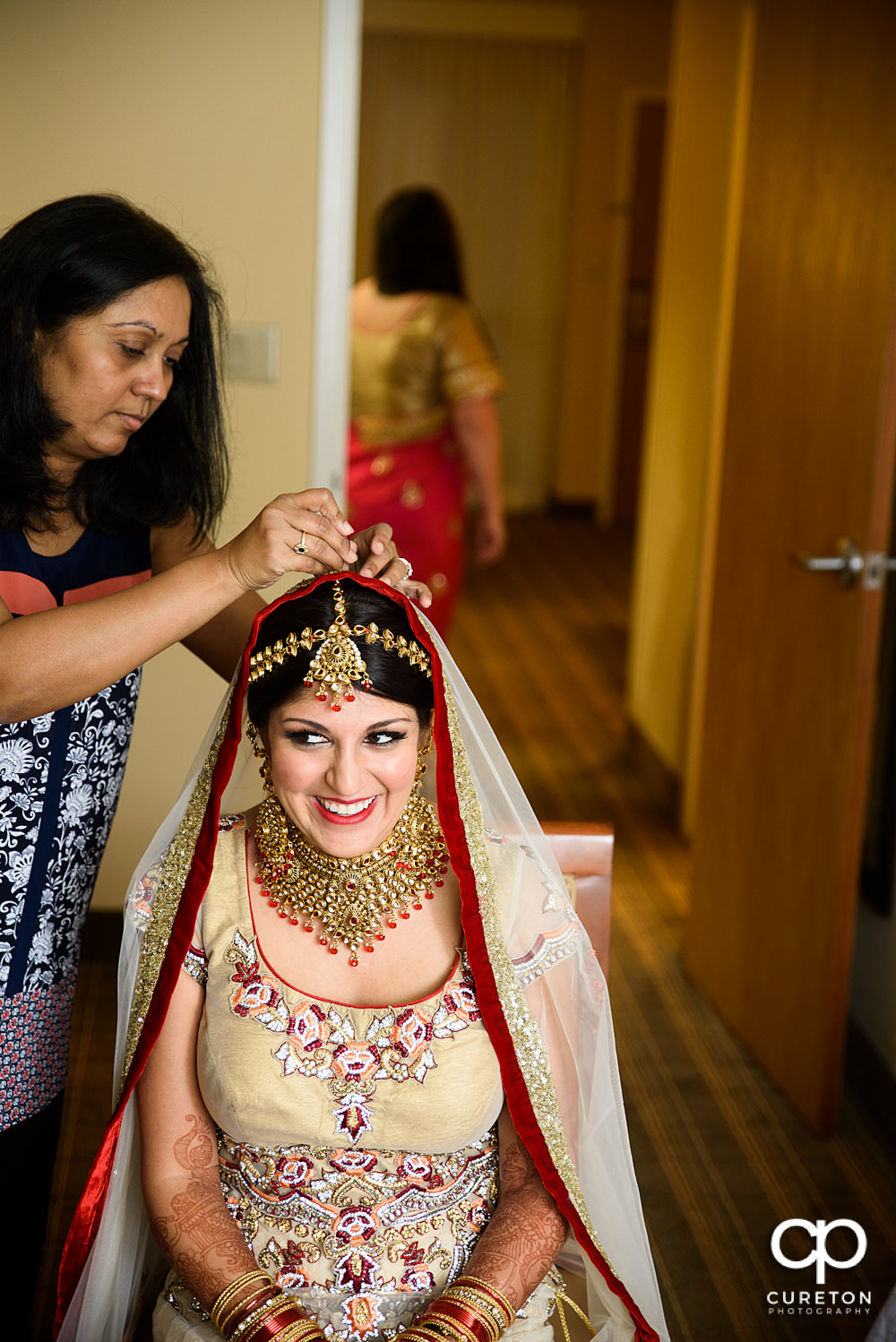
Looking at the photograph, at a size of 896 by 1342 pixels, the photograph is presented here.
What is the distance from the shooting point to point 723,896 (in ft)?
9.91

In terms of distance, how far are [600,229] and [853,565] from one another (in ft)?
22.1

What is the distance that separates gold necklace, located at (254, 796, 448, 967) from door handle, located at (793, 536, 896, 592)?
1215mm

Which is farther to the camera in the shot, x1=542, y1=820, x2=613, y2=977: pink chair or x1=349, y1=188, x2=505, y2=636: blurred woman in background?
x1=349, y1=188, x2=505, y2=636: blurred woman in background

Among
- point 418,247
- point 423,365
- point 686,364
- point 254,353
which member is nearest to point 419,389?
point 423,365

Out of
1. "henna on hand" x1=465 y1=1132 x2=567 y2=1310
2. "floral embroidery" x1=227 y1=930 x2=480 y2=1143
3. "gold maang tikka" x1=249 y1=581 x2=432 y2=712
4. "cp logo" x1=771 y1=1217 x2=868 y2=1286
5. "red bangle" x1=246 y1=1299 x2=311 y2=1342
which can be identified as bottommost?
"cp logo" x1=771 y1=1217 x2=868 y2=1286

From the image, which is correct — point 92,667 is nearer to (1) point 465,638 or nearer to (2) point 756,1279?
(2) point 756,1279

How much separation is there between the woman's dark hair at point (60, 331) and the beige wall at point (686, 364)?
235 centimetres

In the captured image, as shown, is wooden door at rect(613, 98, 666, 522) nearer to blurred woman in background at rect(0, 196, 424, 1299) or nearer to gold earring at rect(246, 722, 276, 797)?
blurred woman in background at rect(0, 196, 424, 1299)

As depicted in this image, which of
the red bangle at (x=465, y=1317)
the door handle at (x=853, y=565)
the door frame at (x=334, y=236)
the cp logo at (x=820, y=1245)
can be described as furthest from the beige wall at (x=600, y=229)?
the red bangle at (x=465, y=1317)

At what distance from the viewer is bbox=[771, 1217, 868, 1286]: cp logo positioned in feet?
7.17

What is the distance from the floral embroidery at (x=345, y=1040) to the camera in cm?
138

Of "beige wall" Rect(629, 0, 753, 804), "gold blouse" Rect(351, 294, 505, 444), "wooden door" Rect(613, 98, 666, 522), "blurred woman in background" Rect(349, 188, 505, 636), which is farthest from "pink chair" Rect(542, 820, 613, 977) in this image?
"wooden door" Rect(613, 98, 666, 522)

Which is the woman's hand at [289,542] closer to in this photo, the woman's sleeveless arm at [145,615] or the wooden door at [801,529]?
the woman's sleeveless arm at [145,615]

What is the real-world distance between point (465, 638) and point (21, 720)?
4.66m
